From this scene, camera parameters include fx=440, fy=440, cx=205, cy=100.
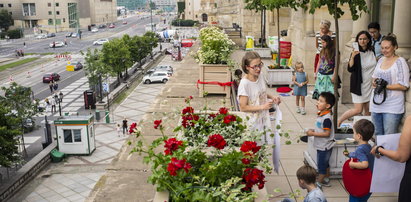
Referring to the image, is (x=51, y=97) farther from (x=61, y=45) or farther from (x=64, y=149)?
(x=61, y=45)

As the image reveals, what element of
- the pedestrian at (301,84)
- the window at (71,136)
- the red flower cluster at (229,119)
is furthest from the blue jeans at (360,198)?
the window at (71,136)

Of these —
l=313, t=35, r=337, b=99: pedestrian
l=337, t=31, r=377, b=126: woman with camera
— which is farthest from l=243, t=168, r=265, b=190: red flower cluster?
l=313, t=35, r=337, b=99: pedestrian

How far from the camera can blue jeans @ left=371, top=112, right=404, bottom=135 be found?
630cm

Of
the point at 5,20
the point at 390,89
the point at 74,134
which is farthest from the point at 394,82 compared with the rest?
the point at 5,20

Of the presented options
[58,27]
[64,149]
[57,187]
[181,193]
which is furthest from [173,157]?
[58,27]

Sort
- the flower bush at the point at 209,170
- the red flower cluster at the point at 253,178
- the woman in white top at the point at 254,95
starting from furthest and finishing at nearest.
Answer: the woman in white top at the point at 254,95 → the red flower cluster at the point at 253,178 → the flower bush at the point at 209,170

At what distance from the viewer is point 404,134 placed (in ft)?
13.6

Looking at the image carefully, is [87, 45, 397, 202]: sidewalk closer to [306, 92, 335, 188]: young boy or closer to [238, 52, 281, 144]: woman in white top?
[306, 92, 335, 188]: young boy

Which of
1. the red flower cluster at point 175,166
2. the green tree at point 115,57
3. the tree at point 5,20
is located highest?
the tree at point 5,20

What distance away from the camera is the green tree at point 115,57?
58250mm

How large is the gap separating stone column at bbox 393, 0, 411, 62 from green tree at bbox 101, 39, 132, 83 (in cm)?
5081

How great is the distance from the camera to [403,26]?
332 inches

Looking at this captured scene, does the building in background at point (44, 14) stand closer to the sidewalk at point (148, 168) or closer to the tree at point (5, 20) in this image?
the tree at point (5, 20)

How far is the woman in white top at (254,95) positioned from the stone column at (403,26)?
4.18 meters
